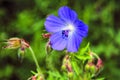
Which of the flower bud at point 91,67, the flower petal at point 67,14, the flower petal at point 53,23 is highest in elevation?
the flower petal at point 67,14

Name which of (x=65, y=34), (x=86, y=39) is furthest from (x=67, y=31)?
(x=86, y=39)

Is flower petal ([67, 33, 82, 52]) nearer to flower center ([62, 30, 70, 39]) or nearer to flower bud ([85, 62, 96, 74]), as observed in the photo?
flower center ([62, 30, 70, 39])

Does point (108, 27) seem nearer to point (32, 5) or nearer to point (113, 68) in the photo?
point (113, 68)

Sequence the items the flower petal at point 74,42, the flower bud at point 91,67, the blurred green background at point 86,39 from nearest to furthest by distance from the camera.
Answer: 1. the flower petal at point 74,42
2. the flower bud at point 91,67
3. the blurred green background at point 86,39

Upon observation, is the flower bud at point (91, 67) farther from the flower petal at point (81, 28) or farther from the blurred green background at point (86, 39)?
the blurred green background at point (86, 39)

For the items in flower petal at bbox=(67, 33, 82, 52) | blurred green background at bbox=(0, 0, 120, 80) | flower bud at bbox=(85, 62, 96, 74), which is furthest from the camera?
blurred green background at bbox=(0, 0, 120, 80)

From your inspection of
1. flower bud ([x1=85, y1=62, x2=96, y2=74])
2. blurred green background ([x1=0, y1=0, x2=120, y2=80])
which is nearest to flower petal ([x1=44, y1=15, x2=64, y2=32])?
flower bud ([x1=85, y1=62, x2=96, y2=74])

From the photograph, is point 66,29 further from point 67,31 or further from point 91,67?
point 91,67

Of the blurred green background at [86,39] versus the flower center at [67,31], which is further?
the blurred green background at [86,39]

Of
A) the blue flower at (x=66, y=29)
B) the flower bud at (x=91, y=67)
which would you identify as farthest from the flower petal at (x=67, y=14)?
the flower bud at (x=91, y=67)
